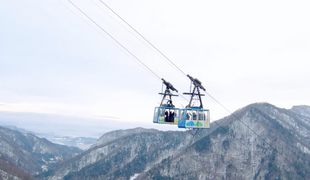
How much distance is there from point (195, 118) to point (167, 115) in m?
4.77

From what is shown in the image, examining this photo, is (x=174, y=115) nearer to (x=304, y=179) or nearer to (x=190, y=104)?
(x=190, y=104)

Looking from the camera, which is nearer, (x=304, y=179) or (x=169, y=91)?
(x=169, y=91)

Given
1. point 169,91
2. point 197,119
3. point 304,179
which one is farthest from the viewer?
point 304,179

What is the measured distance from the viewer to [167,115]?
3994cm

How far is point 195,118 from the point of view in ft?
122

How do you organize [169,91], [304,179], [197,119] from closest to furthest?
[197,119] < [169,91] < [304,179]

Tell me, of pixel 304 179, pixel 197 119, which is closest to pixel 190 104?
pixel 197 119

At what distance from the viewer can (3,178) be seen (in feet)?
655

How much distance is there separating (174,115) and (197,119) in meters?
4.02

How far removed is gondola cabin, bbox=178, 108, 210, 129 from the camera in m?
37.0

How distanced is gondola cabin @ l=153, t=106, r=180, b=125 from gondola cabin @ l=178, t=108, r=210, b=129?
2071mm

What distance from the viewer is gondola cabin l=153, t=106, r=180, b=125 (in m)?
39.4

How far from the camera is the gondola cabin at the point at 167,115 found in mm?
39438

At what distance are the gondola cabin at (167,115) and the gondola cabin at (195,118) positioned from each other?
2071 mm
